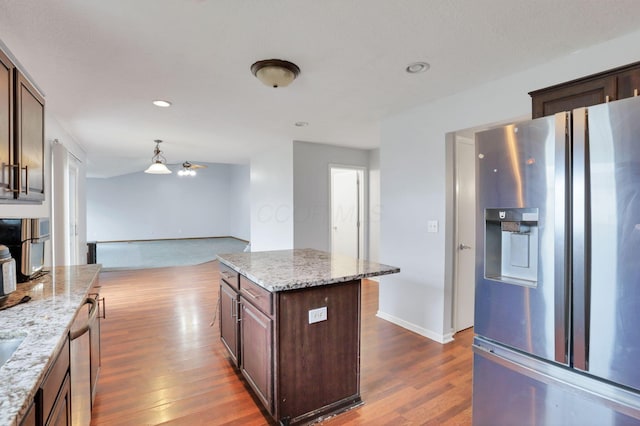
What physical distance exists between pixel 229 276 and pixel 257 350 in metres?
0.70

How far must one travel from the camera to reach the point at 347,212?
5953 mm

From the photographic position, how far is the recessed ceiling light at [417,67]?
230cm

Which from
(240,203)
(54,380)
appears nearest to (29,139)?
(54,380)

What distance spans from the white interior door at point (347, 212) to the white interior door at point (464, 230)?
2506 mm

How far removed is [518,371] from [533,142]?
105cm

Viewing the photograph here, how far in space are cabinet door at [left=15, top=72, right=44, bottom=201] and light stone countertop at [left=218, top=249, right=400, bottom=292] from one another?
1246 mm

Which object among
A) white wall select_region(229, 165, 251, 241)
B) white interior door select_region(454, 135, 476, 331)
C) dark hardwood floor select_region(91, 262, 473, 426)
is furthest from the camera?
white wall select_region(229, 165, 251, 241)

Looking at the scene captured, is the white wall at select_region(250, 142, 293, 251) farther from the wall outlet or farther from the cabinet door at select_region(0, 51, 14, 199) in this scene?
the cabinet door at select_region(0, 51, 14, 199)

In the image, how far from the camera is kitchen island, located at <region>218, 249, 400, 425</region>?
1862mm

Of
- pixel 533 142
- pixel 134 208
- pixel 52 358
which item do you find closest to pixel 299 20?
pixel 533 142

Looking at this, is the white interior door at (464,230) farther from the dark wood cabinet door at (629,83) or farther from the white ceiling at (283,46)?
the dark wood cabinet door at (629,83)

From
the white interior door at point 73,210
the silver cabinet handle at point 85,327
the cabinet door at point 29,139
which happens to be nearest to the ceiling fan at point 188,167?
the white interior door at point 73,210

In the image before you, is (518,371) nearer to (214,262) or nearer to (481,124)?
(481,124)

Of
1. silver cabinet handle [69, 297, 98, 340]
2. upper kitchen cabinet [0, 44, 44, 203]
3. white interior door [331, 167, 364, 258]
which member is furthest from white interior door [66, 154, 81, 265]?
white interior door [331, 167, 364, 258]
